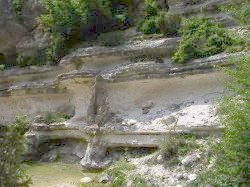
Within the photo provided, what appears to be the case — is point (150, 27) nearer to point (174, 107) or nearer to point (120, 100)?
point (120, 100)

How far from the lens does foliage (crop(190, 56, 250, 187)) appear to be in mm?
8883

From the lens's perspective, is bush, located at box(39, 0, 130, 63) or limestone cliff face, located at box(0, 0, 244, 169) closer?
limestone cliff face, located at box(0, 0, 244, 169)

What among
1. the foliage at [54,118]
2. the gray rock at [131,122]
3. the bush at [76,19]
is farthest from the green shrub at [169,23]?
the foliage at [54,118]

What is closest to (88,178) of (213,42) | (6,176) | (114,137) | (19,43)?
(114,137)

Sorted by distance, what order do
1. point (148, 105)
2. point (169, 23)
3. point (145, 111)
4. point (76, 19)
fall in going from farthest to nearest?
point (76, 19), point (169, 23), point (148, 105), point (145, 111)

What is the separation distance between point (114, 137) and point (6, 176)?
16.3ft

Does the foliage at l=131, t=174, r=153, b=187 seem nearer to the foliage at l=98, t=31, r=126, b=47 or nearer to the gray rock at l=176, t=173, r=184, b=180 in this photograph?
the gray rock at l=176, t=173, r=184, b=180

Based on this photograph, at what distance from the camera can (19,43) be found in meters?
19.5

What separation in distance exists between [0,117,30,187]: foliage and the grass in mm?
2663

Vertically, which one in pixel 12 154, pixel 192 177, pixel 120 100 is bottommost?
pixel 192 177

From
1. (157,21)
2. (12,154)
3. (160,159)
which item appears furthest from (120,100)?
(12,154)

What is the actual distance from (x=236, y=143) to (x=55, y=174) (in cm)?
605

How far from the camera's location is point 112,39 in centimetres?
1571

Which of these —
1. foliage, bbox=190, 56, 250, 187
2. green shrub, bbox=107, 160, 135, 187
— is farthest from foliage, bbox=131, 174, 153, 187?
foliage, bbox=190, 56, 250, 187
